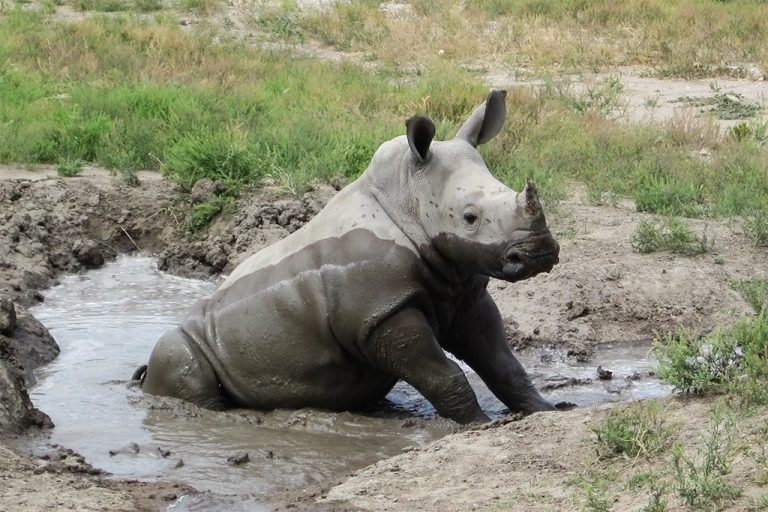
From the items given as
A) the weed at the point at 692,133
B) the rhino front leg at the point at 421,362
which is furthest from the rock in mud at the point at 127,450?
the weed at the point at 692,133

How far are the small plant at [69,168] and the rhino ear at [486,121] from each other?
554 centimetres

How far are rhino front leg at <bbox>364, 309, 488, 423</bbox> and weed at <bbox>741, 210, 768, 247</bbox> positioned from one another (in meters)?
3.65

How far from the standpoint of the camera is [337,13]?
807 inches

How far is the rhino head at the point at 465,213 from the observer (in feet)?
20.7

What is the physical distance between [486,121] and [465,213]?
0.83 metres

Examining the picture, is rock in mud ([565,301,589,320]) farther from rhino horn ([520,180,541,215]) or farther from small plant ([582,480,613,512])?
small plant ([582,480,613,512])

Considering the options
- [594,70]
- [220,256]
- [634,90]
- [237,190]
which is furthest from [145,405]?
[594,70]

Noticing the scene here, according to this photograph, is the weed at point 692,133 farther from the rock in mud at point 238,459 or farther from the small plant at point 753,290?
the rock in mud at point 238,459

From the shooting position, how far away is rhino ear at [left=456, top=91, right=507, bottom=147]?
716 centimetres

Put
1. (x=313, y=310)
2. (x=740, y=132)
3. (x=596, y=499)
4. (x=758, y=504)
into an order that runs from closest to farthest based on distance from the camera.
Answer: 1. (x=758, y=504)
2. (x=596, y=499)
3. (x=313, y=310)
4. (x=740, y=132)

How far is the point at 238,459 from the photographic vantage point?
21.2 ft

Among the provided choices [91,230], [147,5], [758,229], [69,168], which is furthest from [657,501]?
[147,5]

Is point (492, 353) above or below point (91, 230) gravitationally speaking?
above

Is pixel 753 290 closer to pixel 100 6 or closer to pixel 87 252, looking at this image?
pixel 87 252
